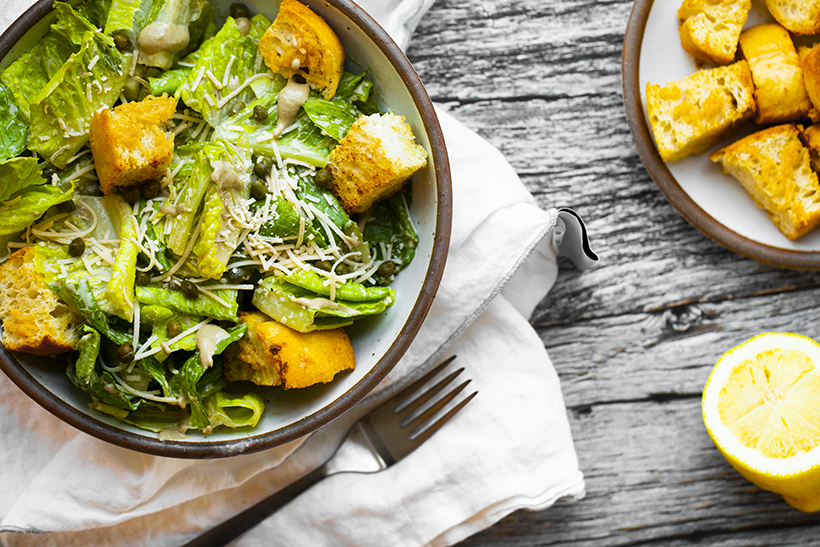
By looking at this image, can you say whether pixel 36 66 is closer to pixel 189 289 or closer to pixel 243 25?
pixel 243 25

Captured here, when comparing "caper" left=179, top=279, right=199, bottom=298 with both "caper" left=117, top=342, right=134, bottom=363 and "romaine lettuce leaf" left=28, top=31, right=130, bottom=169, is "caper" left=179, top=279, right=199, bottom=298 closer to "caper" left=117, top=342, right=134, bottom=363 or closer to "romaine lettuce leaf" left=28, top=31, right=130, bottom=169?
"caper" left=117, top=342, right=134, bottom=363

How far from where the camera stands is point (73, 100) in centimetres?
212

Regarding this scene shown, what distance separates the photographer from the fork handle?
2.78 meters

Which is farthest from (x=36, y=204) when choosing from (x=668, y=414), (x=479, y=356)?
(x=668, y=414)

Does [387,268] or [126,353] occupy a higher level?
[126,353]

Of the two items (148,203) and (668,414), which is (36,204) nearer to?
(148,203)

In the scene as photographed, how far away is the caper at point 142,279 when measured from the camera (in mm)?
2191

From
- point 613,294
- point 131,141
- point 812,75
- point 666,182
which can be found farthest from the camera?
point 613,294

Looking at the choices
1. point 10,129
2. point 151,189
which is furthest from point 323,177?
point 10,129

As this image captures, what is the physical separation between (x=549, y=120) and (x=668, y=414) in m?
1.57

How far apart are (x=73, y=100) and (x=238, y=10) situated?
0.68 meters

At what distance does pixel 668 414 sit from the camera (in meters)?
3.12

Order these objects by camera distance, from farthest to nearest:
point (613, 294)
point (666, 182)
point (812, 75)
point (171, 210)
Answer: point (613, 294) < point (666, 182) < point (812, 75) < point (171, 210)

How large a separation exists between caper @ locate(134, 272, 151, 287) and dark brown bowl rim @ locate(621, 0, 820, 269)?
2.12m
